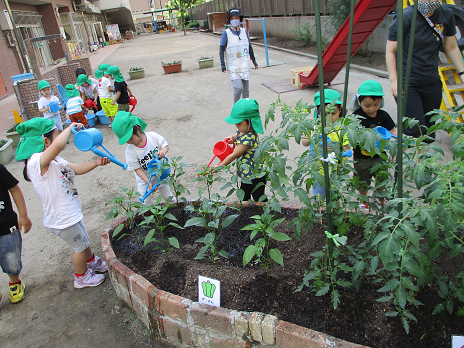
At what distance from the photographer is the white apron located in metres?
6.01

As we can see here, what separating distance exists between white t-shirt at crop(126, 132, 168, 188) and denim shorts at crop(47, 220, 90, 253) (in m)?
0.69

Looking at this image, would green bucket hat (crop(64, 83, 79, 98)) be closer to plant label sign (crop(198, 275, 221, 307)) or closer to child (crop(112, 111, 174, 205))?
child (crop(112, 111, 174, 205))

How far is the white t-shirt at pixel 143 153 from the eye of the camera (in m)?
2.96

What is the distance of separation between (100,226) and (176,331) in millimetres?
2041

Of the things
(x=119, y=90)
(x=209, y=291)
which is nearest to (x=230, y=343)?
(x=209, y=291)

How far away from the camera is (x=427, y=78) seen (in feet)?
9.95

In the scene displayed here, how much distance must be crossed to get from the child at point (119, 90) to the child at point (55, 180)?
13.1 feet

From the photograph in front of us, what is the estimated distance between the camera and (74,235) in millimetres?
2602

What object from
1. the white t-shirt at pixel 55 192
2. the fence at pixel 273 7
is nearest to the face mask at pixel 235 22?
the white t-shirt at pixel 55 192

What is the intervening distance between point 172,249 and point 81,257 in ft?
2.65

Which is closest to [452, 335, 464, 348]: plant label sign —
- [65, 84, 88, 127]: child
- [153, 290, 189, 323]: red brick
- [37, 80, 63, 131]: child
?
[153, 290, 189, 323]: red brick

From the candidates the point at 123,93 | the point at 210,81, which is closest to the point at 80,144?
the point at 123,93

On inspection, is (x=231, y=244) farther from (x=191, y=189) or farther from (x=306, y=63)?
(x=306, y=63)

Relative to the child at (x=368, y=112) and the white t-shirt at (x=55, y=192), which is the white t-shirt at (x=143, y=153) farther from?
the child at (x=368, y=112)
